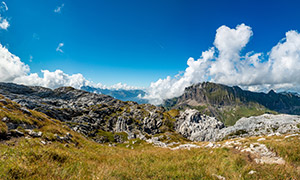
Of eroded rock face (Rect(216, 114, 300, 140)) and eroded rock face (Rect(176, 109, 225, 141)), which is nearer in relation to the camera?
eroded rock face (Rect(216, 114, 300, 140))

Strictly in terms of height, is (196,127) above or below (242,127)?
below

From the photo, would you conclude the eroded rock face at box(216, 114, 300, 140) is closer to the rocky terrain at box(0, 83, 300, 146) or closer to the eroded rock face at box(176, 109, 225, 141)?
the rocky terrain at box(0, 83, 300, 146)

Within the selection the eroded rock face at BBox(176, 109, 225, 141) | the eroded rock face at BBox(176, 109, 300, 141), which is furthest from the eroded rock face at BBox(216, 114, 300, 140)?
the eroded rock face at BBox(176, 109, 225, 141)

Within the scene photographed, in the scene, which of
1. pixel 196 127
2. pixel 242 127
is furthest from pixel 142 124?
pixel 242 127

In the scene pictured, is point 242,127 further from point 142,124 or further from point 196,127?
point 142,124

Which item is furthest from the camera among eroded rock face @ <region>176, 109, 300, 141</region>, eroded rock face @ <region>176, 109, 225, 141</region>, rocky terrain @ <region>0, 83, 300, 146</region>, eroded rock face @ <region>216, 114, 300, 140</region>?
eroded rock face @ <region>176, 109, 225, 141</region>

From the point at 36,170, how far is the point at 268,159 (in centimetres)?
1532

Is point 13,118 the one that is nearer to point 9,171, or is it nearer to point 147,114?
point 9,171

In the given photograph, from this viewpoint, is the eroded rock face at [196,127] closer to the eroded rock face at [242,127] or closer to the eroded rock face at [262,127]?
the eroded rock face at [242,127]

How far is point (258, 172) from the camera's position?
Answer: 287 inches

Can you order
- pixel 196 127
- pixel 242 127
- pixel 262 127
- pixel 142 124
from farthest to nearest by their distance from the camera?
1. pixel 196 127
2. pixel 142 124
3. pixel 242 127
4. pixel 262 127

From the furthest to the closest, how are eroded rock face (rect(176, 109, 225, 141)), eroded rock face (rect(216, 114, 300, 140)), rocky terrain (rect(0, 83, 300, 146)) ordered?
eroded rock face (rect(176, 109, 225, 141)) → rocky terrain (rect(0, 83, 300, 146)) → eroded rock face (rect(216, 114, 300, 140))

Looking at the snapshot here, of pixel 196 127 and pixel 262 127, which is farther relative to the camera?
pixel 196 127

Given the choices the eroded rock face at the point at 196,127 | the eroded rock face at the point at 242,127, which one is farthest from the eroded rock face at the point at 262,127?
the eroded rock face at the point at 196,127
